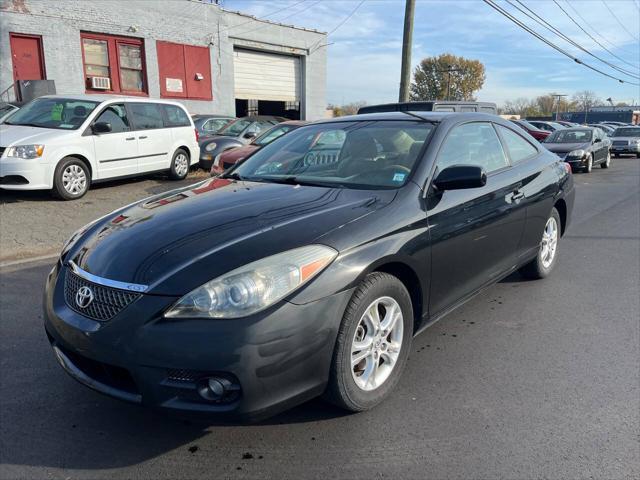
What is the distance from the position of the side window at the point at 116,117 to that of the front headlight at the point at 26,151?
133cm

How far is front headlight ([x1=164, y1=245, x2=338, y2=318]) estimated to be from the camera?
89.7 inches

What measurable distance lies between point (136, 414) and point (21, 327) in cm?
172

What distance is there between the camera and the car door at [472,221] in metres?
3.26

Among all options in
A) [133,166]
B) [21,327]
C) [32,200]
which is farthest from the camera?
[133,166]

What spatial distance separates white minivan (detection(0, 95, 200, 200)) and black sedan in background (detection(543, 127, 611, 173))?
11.5 metres

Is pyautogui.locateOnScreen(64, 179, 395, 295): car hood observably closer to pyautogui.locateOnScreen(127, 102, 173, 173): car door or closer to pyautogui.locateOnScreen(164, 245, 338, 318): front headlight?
pyautogui.locateOnScreen(164, 245, 338, 318): front headlight

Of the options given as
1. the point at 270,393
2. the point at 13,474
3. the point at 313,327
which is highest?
the point at 313,327

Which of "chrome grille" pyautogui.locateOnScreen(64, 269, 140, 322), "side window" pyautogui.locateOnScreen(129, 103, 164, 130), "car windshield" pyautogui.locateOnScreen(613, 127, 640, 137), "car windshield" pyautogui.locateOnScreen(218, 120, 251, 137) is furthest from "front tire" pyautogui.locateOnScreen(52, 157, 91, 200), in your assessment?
"car windshield" pyautogui.locateOnScreen(613, 127, 640, 137)

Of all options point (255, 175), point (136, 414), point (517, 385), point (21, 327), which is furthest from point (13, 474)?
point (517, 385)

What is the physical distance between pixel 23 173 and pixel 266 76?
18893 millimetres

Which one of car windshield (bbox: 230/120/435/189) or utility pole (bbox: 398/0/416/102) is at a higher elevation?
utility pole (bbox: 398/0/416/102)

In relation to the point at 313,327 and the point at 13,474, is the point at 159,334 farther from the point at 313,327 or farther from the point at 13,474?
the point at 13,474

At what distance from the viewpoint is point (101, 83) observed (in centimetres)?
1897

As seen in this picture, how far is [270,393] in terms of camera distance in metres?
2.33
